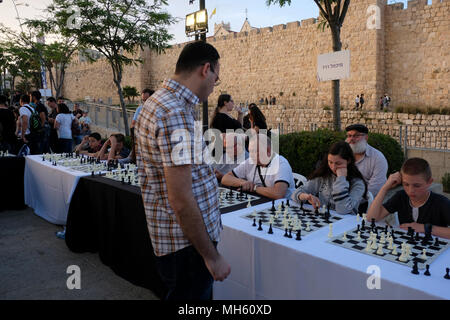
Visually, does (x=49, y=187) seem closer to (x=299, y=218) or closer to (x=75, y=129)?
(x=75, y=129)

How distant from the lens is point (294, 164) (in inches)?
254

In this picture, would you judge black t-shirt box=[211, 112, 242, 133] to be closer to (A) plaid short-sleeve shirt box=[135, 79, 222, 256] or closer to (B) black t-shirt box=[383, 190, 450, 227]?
(B) black t-shirt box=[383, 190, 450, 227]

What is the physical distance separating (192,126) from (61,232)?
11.5 feet

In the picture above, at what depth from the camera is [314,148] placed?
6.17 meters

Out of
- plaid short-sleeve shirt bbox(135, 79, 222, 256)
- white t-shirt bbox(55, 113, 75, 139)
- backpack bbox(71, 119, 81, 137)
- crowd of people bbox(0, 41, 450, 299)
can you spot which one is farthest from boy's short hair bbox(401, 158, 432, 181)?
backpack bbox(71, 119, 81, 137)

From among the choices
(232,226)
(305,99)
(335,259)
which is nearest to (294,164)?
(232,226)

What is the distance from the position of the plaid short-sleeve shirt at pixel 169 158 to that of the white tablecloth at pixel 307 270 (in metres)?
0.46

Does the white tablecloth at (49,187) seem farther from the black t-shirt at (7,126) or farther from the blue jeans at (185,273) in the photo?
the blue jeans at (185,273)

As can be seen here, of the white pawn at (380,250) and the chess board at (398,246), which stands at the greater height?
the white pawn at (380,250)

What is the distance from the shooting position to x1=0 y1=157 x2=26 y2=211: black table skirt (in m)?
5.40

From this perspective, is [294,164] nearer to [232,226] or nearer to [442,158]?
[442,158]

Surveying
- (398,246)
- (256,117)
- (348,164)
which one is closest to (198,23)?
(256,117)

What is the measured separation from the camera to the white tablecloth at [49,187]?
13.7 feet

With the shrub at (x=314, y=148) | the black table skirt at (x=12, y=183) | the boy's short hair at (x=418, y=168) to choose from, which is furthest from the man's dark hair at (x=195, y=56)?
the black table skirt at (x=12, y=183)
